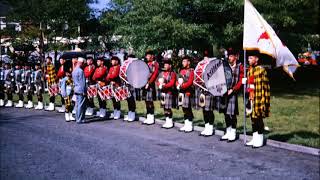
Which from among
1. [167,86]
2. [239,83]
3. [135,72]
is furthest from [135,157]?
[135,72]

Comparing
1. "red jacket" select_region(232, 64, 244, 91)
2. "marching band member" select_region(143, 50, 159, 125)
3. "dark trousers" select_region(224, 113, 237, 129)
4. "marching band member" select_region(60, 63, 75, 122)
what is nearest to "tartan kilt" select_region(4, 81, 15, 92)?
"marching band member" select_region(60, 63, 75, 122)

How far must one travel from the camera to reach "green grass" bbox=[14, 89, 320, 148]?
10250 millimetres

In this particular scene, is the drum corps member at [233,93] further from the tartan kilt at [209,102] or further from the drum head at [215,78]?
the tartan kilt at [209,102]

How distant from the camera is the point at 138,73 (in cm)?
1226

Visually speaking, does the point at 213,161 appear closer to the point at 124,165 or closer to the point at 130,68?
the point at 124,165

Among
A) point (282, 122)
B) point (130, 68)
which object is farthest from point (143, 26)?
point (282, 122)

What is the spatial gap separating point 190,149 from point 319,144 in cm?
278

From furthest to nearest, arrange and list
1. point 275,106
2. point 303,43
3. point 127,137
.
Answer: point 303,43 → point 275,106 → point 127,137

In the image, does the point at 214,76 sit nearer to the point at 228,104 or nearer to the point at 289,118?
the point at 228,104

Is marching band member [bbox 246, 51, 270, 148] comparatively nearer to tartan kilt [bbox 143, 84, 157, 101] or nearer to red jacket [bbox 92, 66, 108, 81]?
tartan kilt [bbox 143, 84, 157, 101]

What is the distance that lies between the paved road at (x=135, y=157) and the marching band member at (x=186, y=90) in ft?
1.41

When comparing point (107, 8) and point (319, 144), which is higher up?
point (107, 8)

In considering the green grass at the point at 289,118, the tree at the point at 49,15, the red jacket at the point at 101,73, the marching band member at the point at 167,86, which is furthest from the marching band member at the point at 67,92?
the tree at the point at 49,15

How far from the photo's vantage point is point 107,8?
24.1 m
